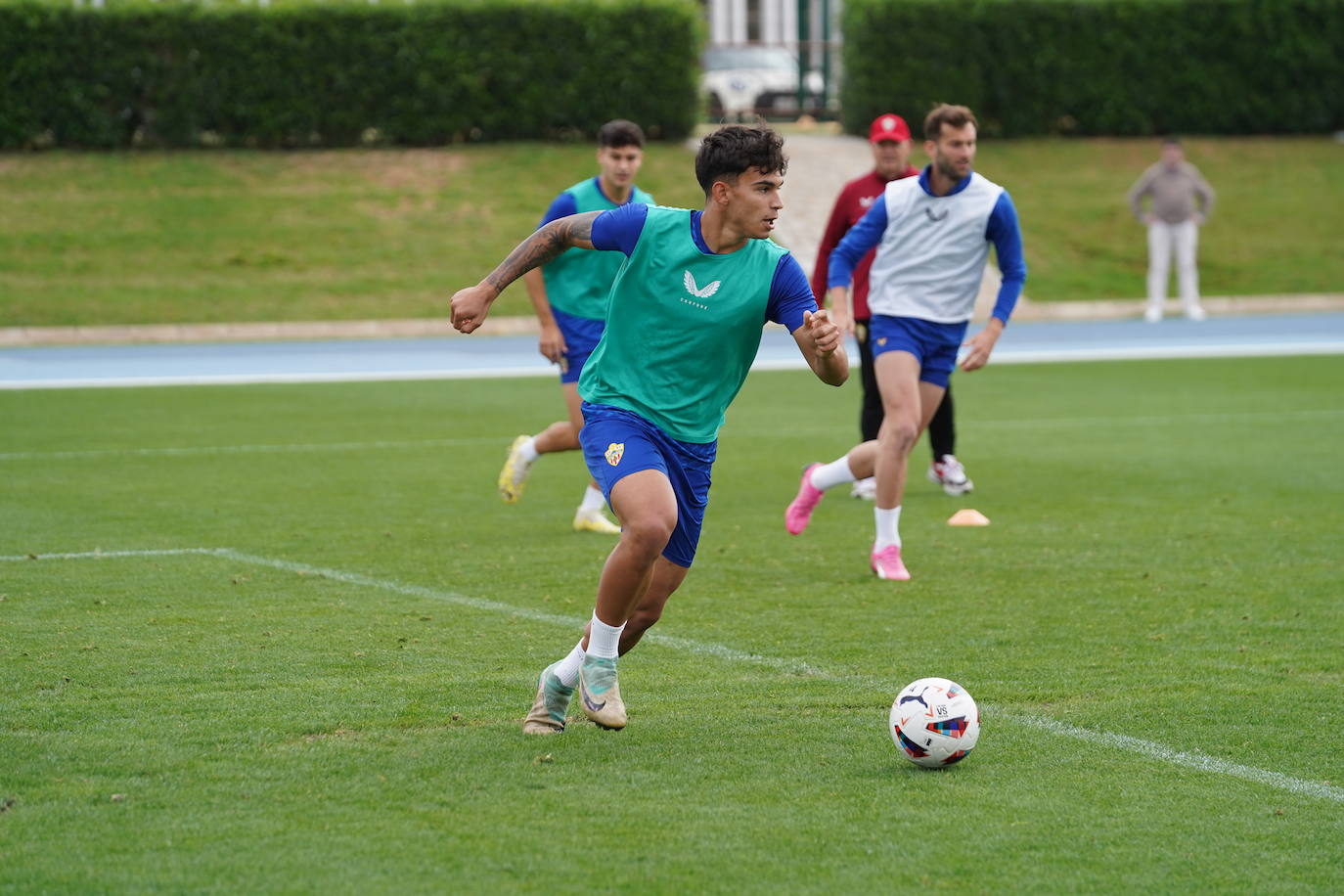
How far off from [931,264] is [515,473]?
9.03 feet

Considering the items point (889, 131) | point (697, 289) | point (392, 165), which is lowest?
point (392, 165)

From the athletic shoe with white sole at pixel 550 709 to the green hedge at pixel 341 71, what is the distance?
2679 cm

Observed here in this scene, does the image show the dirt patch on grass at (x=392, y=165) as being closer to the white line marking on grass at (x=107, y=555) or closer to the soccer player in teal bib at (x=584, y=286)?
the soccer player in teal bib at (x=584, y=286)

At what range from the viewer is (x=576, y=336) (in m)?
9.79

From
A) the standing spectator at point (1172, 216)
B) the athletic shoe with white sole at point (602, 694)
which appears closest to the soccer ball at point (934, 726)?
the athletic shoe with white sole at point (602, 694)

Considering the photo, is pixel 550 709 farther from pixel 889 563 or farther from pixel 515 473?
pixel 515 473

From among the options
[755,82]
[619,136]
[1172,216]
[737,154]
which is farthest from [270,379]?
[755,82]

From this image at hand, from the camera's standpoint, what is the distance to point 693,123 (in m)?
32.3

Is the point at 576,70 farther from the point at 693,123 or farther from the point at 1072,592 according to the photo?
the point at 1072,592

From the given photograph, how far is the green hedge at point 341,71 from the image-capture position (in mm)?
29922

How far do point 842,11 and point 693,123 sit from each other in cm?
396

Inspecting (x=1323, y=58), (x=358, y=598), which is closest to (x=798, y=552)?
(x=358, y=598)

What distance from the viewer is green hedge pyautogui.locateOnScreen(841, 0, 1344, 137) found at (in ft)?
108

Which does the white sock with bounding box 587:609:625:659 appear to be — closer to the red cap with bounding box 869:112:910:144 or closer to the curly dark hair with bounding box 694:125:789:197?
the curly dark hair with bounding box 694:125:789:197
